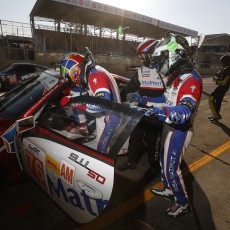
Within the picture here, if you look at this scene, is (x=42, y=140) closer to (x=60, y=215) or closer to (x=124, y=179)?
(x=60, y=215)

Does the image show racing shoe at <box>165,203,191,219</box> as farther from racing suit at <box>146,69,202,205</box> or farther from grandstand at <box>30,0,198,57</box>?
grandstand at <box>30,0,198,57</box>

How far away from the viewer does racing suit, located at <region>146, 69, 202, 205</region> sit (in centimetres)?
181

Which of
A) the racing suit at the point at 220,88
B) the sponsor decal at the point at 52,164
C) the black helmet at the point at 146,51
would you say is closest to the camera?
the sponsor decal at the point at 52,164

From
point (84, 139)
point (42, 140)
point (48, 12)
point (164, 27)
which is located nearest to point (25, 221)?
point (42, 140)

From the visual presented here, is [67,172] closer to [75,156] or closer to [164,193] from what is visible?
[75,156]

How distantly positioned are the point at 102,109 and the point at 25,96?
1.66 m

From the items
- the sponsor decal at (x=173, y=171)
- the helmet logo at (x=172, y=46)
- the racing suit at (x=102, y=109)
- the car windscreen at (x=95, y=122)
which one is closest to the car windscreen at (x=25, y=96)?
the car windscreen at (x=95, y=122)

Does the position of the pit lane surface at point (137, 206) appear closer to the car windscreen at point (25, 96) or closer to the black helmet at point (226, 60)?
the car windscreen at point (25, 96)

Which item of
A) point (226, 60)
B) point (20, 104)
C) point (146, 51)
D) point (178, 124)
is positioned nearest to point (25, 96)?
point (20, 104)

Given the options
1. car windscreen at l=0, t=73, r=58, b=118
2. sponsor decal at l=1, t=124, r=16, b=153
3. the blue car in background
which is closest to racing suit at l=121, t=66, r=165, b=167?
car windscreen at l=0, t=73, r=58, b=118

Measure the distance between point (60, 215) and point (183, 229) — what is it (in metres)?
1.42

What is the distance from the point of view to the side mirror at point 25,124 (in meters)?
2.12

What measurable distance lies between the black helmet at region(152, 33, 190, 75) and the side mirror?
5.00 feet

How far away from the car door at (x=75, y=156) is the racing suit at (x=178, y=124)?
1.40 ft
